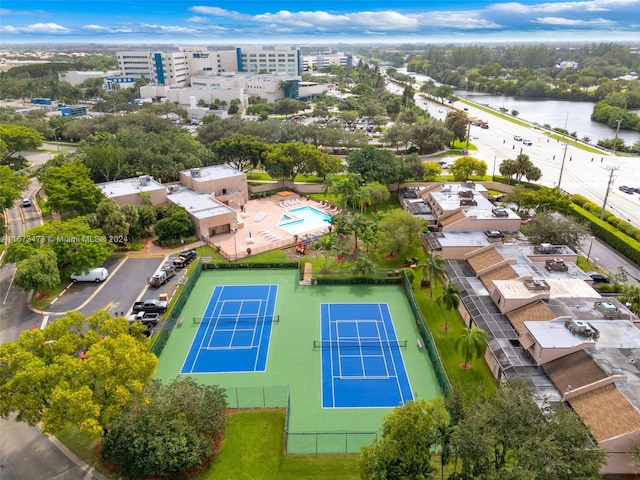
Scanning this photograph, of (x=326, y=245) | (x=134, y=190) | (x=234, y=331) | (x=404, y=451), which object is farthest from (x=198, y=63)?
(x=404, y=451)

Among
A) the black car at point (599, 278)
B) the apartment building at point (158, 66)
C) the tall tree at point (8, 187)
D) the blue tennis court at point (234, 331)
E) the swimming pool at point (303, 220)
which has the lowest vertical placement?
the blue tennis court at point (234, 331)

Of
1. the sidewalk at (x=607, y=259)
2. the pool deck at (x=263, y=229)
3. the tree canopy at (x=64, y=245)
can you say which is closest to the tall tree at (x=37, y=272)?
the tree canopy at (x=64, y=245)

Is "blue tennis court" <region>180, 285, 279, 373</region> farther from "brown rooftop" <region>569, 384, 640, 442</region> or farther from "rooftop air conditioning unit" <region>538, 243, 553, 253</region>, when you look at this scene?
"rooftop air conditioning unit" <region>538, 243, 553, 253</region>

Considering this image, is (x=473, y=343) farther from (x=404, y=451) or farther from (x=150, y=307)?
(x=150, y=307)

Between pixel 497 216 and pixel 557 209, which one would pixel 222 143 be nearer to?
pixel 497 216

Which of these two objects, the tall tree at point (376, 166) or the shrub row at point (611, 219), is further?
the tall tree at point (376, 166)

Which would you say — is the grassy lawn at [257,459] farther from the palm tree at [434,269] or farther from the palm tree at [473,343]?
the palm tree at [434,269]
